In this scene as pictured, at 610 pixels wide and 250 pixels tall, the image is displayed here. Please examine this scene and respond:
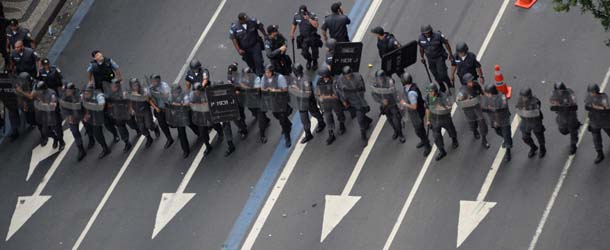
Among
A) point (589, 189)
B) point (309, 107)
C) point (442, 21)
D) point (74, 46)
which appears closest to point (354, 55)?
point (309, 107)

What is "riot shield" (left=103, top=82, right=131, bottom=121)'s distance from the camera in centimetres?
2625

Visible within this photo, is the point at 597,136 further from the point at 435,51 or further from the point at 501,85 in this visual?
the point at 435,51

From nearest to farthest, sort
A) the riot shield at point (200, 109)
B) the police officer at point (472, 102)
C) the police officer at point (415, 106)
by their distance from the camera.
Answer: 1. the police officer at point (472, 102)
2. the police officer at point (415, 106)
3. the riot shield at point (200, 109)

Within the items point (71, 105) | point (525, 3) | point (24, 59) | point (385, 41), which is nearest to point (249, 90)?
point (385, 41)

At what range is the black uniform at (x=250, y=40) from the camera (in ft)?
89.4

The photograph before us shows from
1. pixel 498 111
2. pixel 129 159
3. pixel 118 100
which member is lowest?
pixel 129 159

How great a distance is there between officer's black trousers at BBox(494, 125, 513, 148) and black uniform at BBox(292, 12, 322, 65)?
455cm

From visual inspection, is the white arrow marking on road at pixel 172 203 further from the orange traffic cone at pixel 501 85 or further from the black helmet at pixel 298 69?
the orange traffic cone at pixel 501 85

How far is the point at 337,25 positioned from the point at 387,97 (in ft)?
8.38

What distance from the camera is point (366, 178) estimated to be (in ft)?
82.0

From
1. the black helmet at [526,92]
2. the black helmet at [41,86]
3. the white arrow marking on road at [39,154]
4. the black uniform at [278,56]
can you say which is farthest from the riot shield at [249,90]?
the black helmet at [526,92]

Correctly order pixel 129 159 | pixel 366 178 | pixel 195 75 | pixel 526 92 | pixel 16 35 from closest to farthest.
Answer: pixel 526 92, pixel 366 178, pixel 195 75, pixel 129 159, pixel 16 35

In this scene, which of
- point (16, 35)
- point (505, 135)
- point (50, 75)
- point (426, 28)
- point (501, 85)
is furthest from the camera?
point (16, 35)

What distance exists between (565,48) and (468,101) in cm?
333
